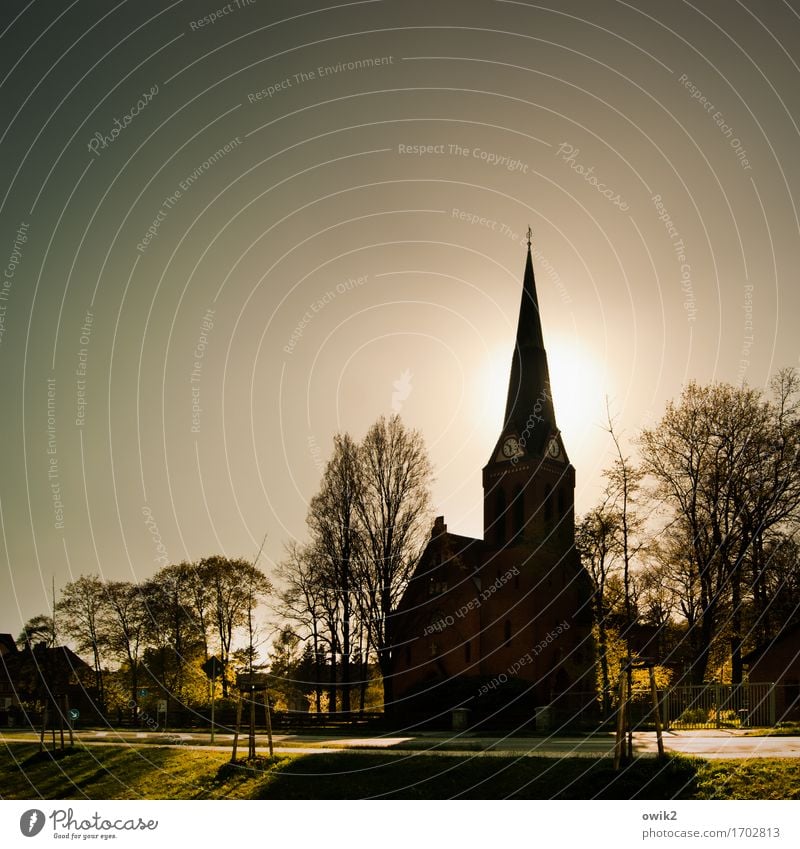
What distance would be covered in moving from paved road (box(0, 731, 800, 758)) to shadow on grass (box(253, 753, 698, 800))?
3.04 ft

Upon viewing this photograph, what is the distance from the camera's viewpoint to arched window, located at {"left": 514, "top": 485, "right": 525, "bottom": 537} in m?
48.8

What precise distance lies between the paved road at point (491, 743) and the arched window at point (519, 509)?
2187 cm

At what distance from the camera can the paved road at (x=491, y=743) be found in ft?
56.1

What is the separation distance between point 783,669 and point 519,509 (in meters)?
23.2

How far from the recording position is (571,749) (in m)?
20.1

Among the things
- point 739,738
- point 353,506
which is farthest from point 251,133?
point 353,506

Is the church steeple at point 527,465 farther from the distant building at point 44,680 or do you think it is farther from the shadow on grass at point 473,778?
the shadow on grass at point 473,778

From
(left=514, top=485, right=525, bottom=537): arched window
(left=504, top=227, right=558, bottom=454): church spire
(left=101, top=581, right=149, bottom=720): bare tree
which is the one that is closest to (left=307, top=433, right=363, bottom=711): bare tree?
(left=101, top=581, right=149, bottom=720): bare tree

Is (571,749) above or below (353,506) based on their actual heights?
below

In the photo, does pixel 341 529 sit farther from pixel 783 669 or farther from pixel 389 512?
pixel 783 669

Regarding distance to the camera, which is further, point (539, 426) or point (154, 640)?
point (539, 426)
